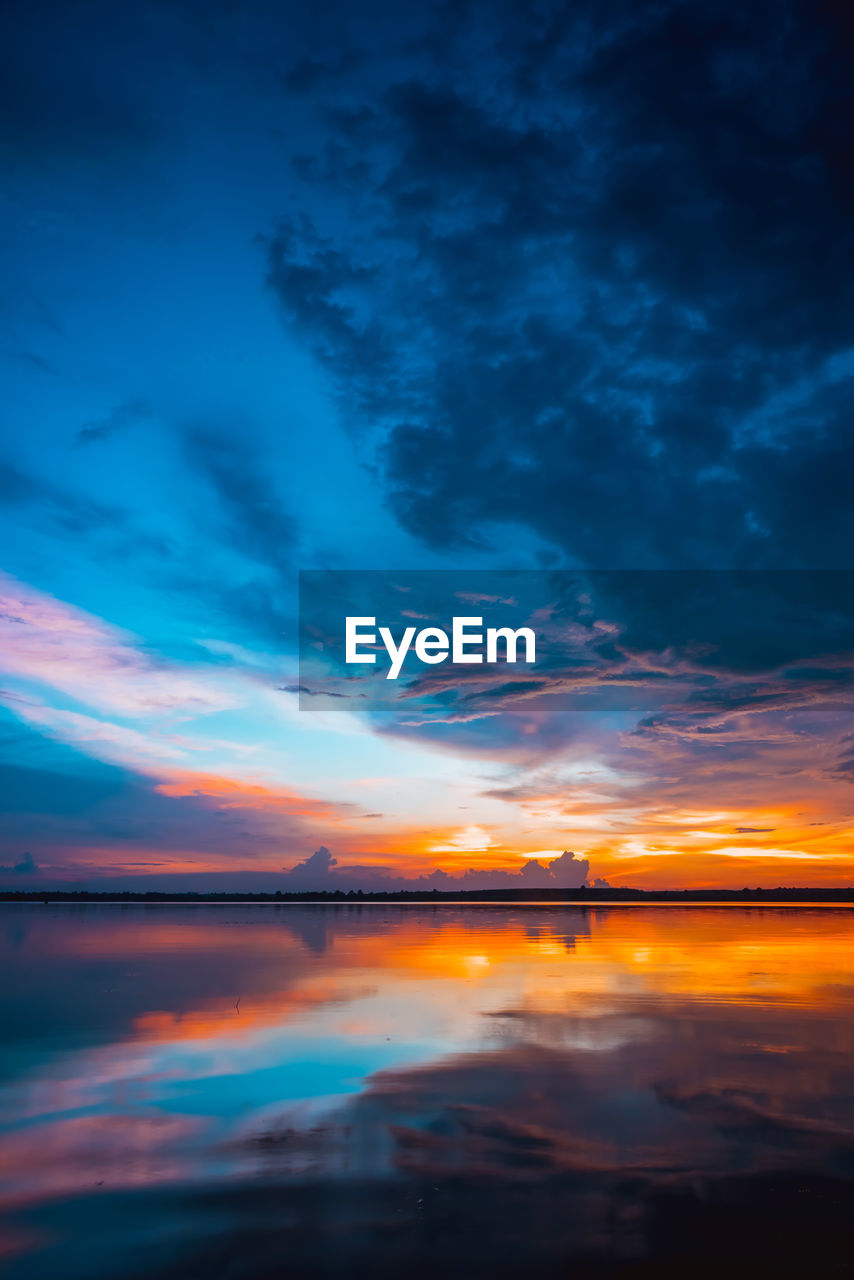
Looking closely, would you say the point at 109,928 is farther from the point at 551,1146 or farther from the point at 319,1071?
the point at 551,1146

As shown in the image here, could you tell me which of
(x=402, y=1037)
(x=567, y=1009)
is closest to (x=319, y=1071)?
(x=402, y=1037)

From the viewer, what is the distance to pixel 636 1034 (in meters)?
16.3

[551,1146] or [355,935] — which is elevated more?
[551,1146]

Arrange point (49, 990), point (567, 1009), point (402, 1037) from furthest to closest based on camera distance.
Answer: point (49, 990) < point (567, 1009) < point (402, 1037)

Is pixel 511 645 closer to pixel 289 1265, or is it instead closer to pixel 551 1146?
pixel 551 1146

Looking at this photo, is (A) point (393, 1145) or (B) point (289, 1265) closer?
(B) point (289, 1265)

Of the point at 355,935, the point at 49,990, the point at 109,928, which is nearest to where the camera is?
the point at 49,990

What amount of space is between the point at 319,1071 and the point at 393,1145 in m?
4.02

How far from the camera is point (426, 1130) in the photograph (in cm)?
1042

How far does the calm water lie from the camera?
284 inches

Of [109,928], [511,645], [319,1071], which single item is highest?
[511,645]

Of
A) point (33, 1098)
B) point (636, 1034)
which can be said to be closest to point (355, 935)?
point (636, 1034)

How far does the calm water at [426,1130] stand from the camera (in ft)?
23.7

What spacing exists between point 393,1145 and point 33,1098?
19.4 ft
